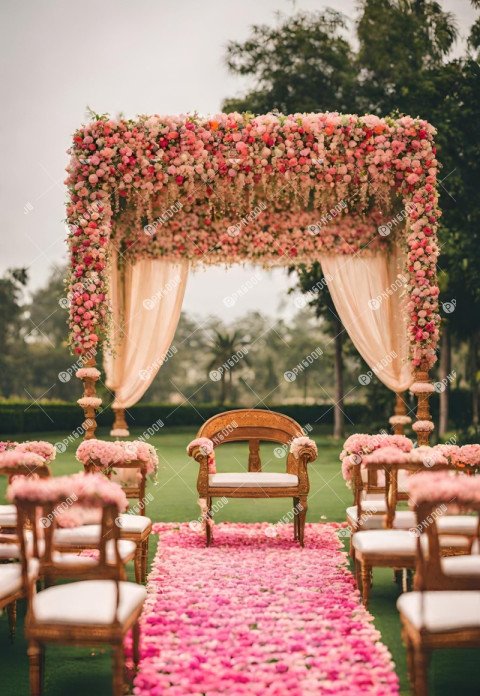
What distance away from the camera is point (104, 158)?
664 cm

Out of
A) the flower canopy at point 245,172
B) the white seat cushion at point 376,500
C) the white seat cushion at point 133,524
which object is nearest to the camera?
the white seat cushion at point 133,524

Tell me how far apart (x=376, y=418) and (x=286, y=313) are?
41.5 ft

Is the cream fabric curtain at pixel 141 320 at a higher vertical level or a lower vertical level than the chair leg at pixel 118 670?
higher

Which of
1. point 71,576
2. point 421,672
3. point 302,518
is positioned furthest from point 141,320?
point 421,672

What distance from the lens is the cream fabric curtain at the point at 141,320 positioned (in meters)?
7.48

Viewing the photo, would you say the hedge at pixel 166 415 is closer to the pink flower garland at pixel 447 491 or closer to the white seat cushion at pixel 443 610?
the white seat cushion at pixel 443 610

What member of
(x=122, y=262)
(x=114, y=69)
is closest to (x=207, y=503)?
(x=122, y=262)

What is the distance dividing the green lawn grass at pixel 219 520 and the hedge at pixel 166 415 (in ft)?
2.28

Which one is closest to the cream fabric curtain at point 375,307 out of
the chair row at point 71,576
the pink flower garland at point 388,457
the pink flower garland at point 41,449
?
the pink flower garland at point 388,457

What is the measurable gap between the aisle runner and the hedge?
10.6m

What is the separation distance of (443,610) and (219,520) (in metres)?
4.87

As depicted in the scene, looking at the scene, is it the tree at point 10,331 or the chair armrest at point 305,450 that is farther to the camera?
the tree at point 10,331

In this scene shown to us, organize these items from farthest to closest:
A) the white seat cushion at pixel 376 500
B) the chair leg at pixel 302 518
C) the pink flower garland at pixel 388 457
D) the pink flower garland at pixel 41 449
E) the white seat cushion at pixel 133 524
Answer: the chair leg at pixel 302 518
the white seat cushion at pixel 376 500
the pink flower garland at pixel 41 449
the white seat cushion at pixel 133 524
the pink flower garland at pixel 388 457

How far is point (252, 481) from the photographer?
20.0ft
